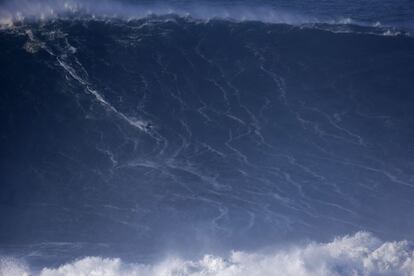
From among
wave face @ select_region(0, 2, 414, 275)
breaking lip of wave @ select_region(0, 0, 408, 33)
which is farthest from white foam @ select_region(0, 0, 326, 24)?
wave face @ select_region(0, 2, 414, 275)

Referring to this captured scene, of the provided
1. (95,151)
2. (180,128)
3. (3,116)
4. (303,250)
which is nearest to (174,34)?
(180,128)

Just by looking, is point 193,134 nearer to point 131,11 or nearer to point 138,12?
point 138,12

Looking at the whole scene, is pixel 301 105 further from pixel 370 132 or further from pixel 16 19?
pixel 16 19

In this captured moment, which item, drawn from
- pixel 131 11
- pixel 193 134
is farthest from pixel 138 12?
pixel 193 134

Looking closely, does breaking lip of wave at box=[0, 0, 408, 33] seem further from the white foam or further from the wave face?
the wave face

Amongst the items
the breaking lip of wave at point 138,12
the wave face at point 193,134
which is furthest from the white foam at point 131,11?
the wave face at point 193,134

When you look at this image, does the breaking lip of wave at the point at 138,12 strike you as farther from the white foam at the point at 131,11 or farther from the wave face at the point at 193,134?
the wave face at the point at 193,134
